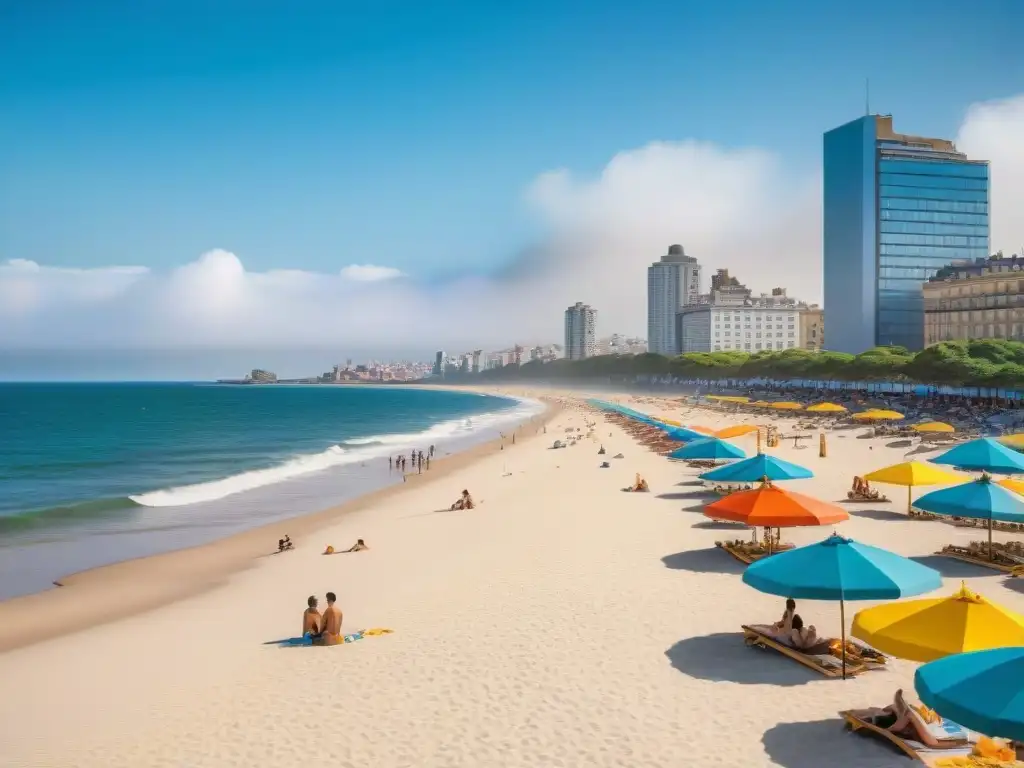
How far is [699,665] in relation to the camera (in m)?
10.4

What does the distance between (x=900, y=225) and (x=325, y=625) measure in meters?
140

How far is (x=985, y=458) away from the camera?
1912cm

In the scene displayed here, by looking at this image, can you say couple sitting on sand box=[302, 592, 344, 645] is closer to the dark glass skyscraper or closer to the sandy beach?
the sandy beach

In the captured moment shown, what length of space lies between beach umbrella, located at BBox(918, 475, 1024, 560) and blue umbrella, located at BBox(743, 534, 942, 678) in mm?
5893

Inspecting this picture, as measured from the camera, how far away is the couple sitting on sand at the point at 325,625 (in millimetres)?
12352

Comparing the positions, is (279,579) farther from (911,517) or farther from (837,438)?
(837,438)

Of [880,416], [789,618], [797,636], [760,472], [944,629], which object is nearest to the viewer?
[944,629]

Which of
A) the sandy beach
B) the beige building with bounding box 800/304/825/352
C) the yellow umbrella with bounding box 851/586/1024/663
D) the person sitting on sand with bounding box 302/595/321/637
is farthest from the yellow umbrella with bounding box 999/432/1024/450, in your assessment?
the beige building with bounding box 800/304/825/352

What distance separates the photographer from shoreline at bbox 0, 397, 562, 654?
1553 cm

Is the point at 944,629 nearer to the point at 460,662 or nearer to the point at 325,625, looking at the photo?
the point at 460,662

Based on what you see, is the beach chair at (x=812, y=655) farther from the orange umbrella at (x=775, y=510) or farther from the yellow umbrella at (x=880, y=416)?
the yellow umbrella at (x=880, y=416)

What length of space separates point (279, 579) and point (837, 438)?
34742 millimetres

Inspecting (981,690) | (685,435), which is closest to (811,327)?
(685,435)

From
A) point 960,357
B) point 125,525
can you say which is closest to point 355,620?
point 125,525
